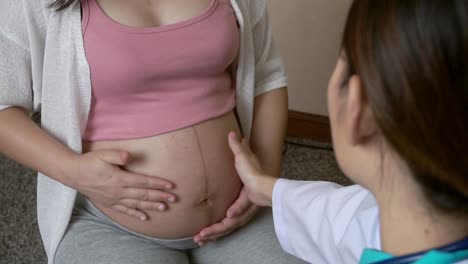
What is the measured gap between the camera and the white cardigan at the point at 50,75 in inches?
31.5

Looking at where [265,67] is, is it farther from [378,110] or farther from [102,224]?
[378,110]

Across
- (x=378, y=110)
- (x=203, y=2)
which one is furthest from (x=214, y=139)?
(x=378, y=110)

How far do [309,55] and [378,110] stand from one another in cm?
124

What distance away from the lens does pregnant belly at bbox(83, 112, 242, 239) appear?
0.85m

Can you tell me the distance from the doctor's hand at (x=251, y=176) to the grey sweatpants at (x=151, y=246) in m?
0.06

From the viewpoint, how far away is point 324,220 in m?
0.78

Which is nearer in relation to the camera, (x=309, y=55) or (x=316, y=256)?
(x=316, y=256)

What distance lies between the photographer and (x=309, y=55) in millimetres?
1734

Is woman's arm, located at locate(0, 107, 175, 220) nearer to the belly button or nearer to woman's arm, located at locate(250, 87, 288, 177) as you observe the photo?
the belly button

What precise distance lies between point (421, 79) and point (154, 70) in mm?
448

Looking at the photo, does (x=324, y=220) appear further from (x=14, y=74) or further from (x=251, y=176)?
(x=14, y=74)

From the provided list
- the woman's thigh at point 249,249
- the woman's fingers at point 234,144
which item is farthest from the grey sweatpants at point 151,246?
the woman's fingers at point 234,144

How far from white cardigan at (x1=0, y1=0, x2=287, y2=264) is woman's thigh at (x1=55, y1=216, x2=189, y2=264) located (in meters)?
0.02

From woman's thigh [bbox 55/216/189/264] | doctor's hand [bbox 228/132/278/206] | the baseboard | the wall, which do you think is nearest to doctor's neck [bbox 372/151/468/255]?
doctor's hand [bbox 228/132/278/206]
